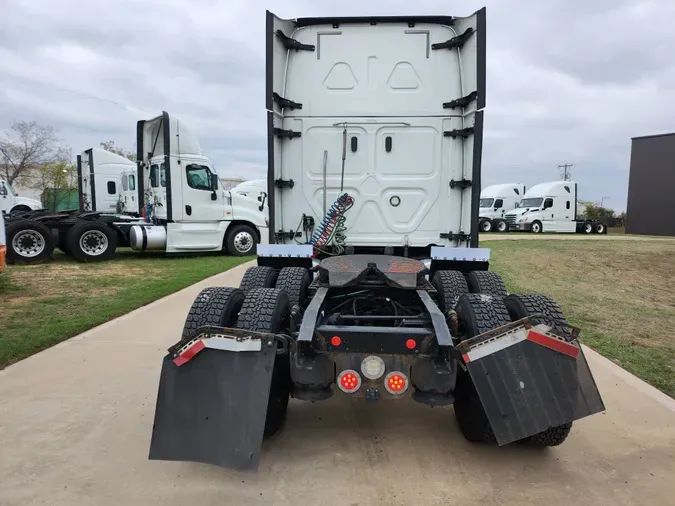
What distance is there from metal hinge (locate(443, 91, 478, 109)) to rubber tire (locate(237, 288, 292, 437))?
9.78 feet

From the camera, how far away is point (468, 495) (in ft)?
8.55

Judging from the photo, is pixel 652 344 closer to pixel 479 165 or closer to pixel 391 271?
pixel 479 165

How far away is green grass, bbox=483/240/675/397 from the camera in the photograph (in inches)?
207

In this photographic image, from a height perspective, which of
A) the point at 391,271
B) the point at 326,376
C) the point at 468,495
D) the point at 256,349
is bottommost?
the point at 468,495

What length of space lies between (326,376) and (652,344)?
4.71 meters

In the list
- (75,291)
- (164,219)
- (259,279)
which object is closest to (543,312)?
(259,279)

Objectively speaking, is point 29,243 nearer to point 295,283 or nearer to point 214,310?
point 295,283

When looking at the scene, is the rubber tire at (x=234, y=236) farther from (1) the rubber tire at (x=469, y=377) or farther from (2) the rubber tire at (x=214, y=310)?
(1) the rubber tire at (x=469, y=377)

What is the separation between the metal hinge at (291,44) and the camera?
5.02 m

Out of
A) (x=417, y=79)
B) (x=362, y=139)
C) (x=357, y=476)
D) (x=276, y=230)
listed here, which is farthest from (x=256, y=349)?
(x=417, y=79)

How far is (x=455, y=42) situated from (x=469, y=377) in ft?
11.8

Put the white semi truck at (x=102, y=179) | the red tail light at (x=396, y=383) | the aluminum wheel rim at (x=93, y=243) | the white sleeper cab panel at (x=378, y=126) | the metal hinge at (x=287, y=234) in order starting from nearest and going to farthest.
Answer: the red tail light at (x=396, y=383)
the white sleeper cab panel at (x=378, y=126)
the metal hinge at (x=287, y=234)
the aluminum wheel rim at (x=93, y=243)
the white semi truck at (x=102, y=179)

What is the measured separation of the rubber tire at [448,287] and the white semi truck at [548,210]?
89.1 ft

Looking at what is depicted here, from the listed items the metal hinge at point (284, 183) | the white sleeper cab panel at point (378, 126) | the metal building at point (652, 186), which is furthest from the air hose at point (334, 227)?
the metal building at point (652, 186)
